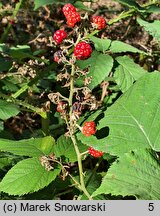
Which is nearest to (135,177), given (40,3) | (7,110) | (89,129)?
(89,129)

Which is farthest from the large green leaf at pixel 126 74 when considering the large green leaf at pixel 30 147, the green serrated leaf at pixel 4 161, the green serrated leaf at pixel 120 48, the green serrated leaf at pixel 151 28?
the green serrated leaf at pixel 4 161

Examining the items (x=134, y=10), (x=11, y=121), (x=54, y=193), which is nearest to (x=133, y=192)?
(x=54, y=193)

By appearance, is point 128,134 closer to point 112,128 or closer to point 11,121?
point 112,128

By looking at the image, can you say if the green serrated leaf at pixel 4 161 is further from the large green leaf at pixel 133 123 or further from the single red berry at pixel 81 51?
Answer: the single red berry at pixel 81 51

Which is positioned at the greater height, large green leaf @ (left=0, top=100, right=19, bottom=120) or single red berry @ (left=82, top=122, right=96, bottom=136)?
single red berry @ (left=82, top=122, right=96, bottom=136)

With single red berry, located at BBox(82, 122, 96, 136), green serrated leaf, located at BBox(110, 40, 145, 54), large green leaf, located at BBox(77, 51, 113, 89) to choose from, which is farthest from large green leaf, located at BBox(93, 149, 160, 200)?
green serrated leaf, located at BBox(110, 40, 145, 54)

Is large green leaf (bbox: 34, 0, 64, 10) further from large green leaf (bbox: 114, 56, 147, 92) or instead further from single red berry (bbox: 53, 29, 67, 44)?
large green leaf (bbox: 114, 56, 147, 92)
